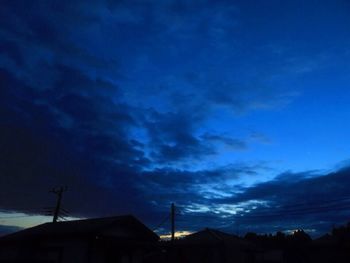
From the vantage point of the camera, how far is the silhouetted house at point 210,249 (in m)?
36.0

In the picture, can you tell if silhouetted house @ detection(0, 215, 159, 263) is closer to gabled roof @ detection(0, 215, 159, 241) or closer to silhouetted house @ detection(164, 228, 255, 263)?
gabled roof @ detection(0, 215, 159, 241)

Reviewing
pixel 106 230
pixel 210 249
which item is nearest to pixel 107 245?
pixel 106 230

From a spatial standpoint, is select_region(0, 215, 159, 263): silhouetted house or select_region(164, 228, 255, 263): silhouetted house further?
select_region(164, 228, 255, 263): silhouetted house

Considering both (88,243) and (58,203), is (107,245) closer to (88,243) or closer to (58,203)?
(88,243)

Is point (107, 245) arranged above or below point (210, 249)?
below

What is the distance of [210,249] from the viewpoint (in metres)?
36.4

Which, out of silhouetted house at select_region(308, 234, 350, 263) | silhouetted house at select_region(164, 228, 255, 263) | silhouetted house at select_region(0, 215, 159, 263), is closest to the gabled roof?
silhouetted house at select_region(0, 215, 159, 263)

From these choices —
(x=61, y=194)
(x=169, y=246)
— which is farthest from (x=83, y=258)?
(x=61, y=194)

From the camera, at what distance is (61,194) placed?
46.3 meters

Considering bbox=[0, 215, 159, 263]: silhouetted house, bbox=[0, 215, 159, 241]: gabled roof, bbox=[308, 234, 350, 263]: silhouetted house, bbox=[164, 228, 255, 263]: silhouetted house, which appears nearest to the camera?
bbox=[0, 215, 159, 263]: silhouetted house

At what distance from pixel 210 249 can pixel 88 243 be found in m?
17.4

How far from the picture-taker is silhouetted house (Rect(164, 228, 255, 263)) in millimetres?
36031

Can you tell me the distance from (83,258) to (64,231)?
298 centimetres

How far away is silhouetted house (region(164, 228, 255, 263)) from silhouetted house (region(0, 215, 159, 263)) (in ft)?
27.5
